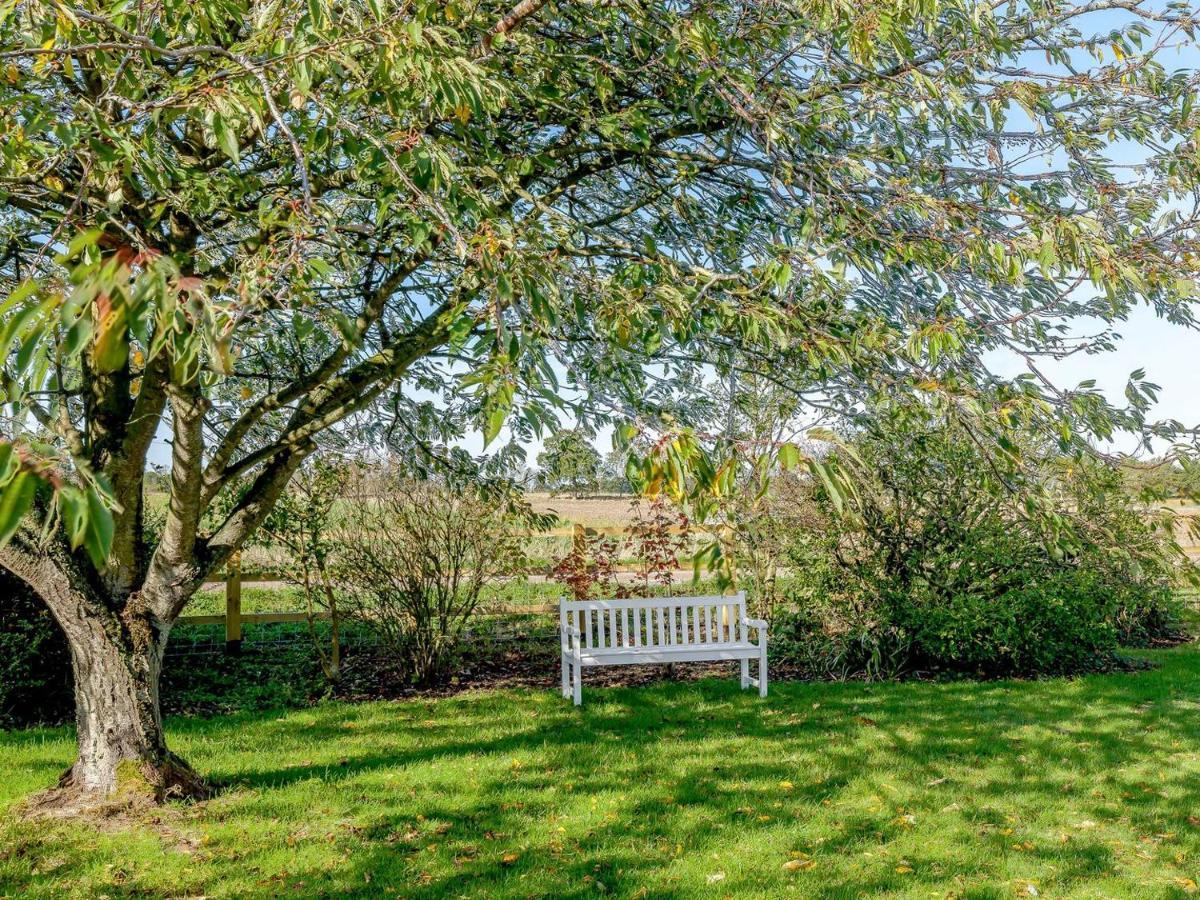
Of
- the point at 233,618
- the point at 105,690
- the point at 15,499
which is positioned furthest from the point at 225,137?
the point at 233,618

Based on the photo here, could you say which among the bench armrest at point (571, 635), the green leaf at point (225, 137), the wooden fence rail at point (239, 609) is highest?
the green leaf at point (225, 137)

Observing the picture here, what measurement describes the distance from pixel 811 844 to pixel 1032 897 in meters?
1.00

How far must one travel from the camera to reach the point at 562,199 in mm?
6336

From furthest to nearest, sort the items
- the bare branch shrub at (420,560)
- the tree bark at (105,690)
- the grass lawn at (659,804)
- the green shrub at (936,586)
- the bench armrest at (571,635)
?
1. the green shrub at (936,586)
2. the bare branch shrub at (420,560)
3. the bench armrest at (571,635)
4. the tree bark at (105,690)
5. the grass lawn at (659,804)

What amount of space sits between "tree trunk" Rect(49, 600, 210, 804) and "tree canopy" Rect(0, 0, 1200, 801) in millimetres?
61

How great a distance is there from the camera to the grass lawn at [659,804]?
161 inches

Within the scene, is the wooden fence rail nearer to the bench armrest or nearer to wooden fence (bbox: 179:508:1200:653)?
wooden fence (bbox: 179:508:1200:653)

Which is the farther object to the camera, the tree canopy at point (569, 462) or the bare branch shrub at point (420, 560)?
the bare branch shrub at point (420, 560)

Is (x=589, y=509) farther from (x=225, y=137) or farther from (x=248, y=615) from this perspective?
(x=225, y=137)

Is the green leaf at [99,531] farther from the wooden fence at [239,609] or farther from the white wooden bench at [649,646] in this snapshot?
the wooden fence at [239,609]

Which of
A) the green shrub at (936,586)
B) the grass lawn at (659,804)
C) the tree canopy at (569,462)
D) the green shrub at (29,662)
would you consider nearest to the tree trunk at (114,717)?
the grass lawn at (659,804)

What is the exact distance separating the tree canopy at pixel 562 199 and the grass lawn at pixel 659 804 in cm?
127

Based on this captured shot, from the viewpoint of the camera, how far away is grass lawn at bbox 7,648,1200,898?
410 centimetres

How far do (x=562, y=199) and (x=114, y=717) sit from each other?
4.24 meters
